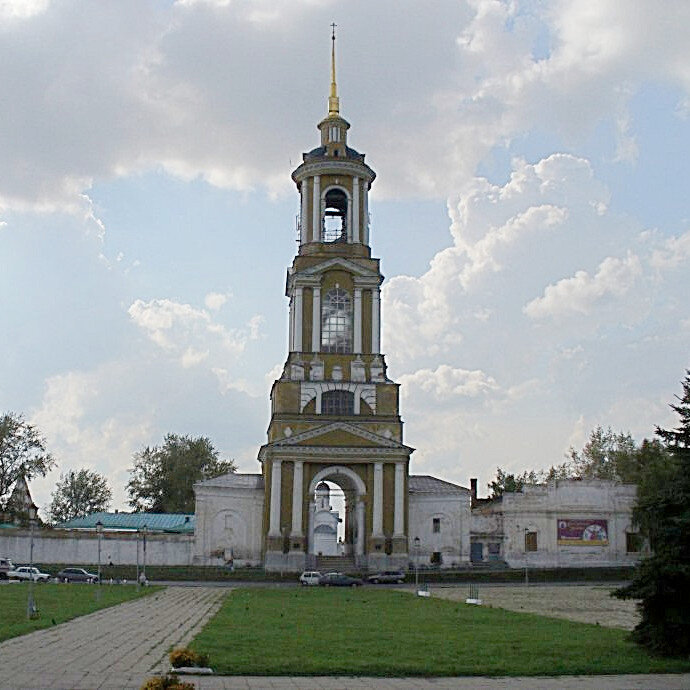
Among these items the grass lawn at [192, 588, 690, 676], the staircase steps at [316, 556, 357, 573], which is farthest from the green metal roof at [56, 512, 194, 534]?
the grass lawn at [192, 588, 690, 676]

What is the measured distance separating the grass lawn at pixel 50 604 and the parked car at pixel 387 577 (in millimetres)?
14765

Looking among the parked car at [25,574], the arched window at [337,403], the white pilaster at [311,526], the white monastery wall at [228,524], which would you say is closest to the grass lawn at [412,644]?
the parked car at [25,574]

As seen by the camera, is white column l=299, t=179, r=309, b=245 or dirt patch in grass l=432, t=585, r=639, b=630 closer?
dirt patch in grass l=432, t=585, r=639, b=630

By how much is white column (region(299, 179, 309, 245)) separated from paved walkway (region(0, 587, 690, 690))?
172 ft

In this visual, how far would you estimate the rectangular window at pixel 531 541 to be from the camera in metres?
73.8

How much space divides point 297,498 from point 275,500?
1.49 m

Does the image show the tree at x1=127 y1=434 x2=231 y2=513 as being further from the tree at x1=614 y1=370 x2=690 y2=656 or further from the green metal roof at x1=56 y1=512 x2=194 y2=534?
the tree at x1=614 y1=370 x2=690 y2=656

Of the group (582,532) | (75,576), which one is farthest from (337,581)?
(582,532)

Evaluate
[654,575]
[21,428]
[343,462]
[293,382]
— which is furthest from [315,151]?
[654,575]

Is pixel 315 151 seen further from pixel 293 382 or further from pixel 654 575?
pixel 654 575

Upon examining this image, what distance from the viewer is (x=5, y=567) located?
2475 inches

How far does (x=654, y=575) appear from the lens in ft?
63.7

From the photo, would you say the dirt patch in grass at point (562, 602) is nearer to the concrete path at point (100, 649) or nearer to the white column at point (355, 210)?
the concrete path at point (100, 649)

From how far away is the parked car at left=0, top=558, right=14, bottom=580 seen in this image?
198 ft
